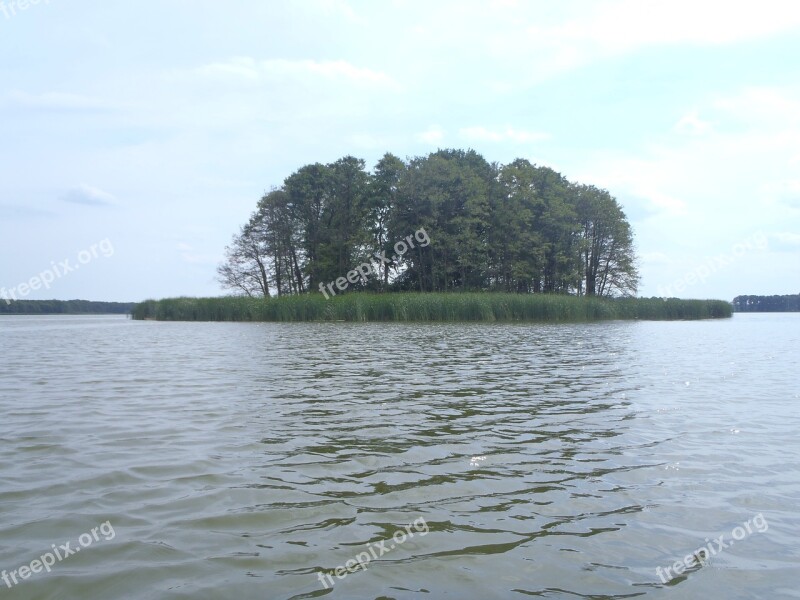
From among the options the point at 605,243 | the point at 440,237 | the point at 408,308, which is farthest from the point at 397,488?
the point at 605,243

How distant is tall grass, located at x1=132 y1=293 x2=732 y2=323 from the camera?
31016 mm

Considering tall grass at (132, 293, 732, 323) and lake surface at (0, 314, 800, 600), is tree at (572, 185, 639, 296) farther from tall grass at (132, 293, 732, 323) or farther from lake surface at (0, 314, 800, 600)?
lake surface at (0, 314, 800, 600)

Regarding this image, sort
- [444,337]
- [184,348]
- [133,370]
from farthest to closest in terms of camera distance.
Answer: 1. [444,337]
2. [184,348]
3. [133,370]

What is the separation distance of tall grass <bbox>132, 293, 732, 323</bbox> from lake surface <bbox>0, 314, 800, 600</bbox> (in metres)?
21.9

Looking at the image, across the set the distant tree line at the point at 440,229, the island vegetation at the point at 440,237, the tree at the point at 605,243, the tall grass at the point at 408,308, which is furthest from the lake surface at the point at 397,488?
the tree at the point at 605,243

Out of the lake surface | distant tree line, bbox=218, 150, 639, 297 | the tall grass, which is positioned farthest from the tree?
the lake surface

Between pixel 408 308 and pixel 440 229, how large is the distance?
16254mm

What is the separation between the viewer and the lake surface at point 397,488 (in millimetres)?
2939

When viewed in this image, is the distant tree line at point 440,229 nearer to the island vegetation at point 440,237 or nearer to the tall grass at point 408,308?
the island vegetation at point 440,237

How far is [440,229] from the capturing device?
151ft

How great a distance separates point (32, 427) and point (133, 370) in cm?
478

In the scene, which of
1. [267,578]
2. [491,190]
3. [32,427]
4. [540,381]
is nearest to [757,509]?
[267,578]

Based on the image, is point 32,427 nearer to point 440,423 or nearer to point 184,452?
point 184,452

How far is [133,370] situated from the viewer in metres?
10.6
